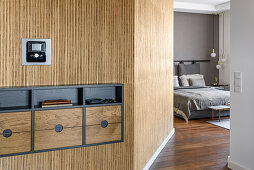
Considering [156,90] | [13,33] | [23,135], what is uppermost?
[13,33]

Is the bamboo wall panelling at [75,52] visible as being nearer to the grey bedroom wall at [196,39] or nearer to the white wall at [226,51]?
the grey bedroom wall at [196,39]

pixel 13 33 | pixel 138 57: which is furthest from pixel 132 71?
pixel 13 33

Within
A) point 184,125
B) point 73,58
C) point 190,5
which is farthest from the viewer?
point 190,5

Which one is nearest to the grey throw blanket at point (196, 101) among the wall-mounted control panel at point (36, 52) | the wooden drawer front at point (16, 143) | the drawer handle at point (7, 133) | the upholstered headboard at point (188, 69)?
the upholstered headboard at point (188, 69)

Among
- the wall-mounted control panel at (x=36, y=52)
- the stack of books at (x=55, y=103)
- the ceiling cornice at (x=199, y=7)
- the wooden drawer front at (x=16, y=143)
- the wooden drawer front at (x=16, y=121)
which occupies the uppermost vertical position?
the ceiling cornice at (x=199, y=7)

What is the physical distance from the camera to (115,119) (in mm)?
2627

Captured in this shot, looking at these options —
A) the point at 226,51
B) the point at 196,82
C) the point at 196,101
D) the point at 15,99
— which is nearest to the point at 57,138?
the point at 15,99

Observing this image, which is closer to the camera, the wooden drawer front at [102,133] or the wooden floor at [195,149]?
the wooden drawer front at [102,133]

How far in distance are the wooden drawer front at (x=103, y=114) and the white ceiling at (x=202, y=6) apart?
577cm

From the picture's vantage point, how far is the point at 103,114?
2.56m

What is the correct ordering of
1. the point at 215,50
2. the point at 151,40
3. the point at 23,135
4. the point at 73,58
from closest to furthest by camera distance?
the point at 23,135, the point at 73,58, the point at 151,40, the point at 215,50

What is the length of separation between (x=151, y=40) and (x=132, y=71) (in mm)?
774

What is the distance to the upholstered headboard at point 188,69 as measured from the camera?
804cm

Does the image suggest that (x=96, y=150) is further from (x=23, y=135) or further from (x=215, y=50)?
(x=215, y=50)
